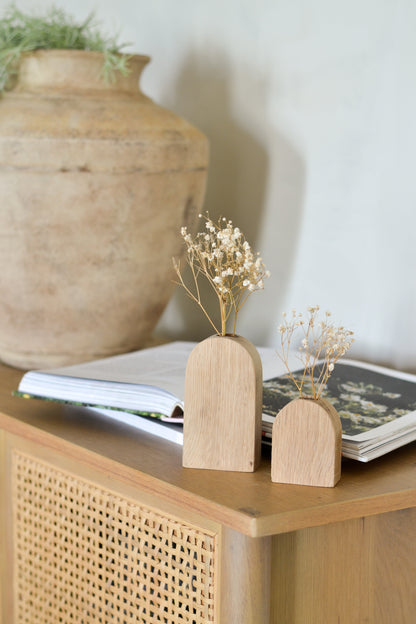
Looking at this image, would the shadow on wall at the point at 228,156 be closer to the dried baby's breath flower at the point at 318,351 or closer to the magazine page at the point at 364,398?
the dried baby's breath flower at the point at 318,351

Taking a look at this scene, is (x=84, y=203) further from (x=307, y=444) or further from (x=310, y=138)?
(x=307, y=444)

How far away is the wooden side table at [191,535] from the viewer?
0.73 meters

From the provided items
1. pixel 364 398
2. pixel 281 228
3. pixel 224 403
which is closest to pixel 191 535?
pixel 224 403

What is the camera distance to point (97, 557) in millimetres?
893

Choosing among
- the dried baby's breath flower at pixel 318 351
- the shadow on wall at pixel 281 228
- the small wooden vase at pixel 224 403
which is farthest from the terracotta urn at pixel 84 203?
the small wooden vase at pixel 224 403

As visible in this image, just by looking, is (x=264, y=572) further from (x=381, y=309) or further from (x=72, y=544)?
(x=381, y=309)

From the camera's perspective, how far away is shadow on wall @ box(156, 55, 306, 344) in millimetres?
1352

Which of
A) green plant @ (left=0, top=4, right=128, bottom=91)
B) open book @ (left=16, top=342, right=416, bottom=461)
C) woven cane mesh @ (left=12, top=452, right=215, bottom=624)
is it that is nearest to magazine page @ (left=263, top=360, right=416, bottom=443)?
open book @ (left=16, top=342, right=416, bottom=461)

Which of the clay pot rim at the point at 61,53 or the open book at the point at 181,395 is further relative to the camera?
the clay pot rim at the point at 61,53

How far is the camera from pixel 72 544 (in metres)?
0.93

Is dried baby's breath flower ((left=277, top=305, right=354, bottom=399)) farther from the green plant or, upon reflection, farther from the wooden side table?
the green plant

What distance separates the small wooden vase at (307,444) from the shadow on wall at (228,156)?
617 millimetres

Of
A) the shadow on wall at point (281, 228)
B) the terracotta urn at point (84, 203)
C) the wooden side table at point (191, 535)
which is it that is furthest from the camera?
the shadow on wall at point (281, 228)

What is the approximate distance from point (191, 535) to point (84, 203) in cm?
55
